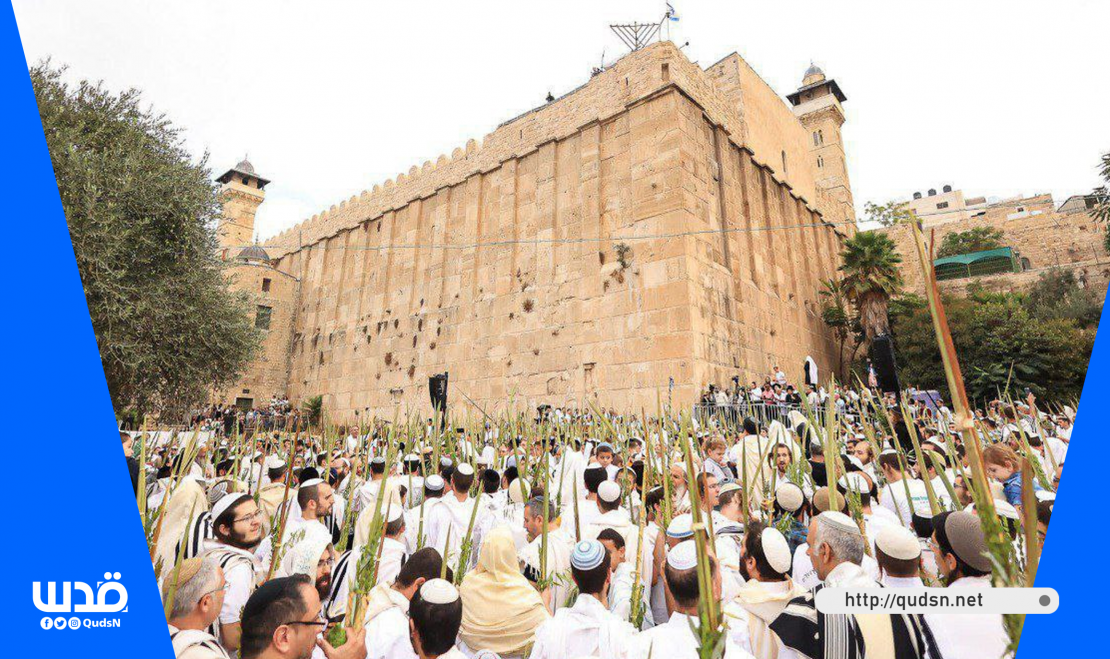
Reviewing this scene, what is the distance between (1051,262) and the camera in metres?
30.0

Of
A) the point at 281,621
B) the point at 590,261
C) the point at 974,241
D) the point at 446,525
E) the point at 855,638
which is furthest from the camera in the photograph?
the point at 974,241

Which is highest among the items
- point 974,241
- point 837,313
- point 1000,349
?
point 974,241

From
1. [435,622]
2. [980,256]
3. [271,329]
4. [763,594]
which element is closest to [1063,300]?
[980,256]

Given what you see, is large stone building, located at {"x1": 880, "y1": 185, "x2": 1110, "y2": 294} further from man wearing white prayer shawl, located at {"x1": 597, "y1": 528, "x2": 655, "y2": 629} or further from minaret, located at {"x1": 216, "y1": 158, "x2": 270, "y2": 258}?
minaret, located at {"x1": 216, "y1": 158, "x2": 270, "y2": 258}

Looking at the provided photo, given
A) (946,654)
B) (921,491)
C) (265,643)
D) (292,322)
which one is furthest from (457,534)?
(292,322)

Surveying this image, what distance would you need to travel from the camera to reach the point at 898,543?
2041 mm

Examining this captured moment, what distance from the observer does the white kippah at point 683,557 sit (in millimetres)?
1861

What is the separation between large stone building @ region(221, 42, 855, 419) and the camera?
45.1ft

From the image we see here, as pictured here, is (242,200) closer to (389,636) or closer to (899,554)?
(389,636)

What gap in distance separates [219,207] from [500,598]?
12582mm

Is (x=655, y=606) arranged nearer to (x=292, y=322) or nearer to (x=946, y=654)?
(x=946, y=654)

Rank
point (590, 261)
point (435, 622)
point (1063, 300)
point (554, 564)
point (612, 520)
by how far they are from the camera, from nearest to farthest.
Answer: point (435, 622)
point (554, 564)
point (612, 520)
point (590, 261)
point (1063, 300)

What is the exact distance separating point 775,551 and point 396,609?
155 centimetres

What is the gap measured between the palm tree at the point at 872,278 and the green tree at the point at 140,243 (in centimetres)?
1920
